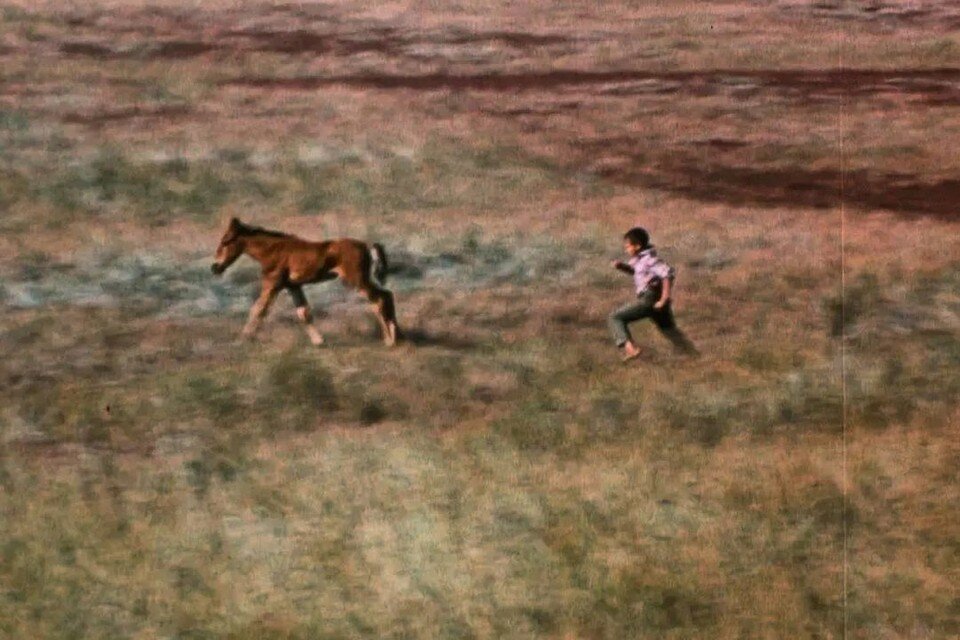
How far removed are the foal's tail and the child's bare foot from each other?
1.81 meters

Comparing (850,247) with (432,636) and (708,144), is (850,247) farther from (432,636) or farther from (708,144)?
(432,636)

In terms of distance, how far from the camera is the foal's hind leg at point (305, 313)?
44.1 ft

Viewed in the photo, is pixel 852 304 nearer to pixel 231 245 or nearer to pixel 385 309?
pixel 385 309

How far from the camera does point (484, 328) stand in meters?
14.0

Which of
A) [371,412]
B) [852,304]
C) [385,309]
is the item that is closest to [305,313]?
[385,309]

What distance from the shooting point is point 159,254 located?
1516 cm

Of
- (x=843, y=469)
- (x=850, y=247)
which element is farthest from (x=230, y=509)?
(x=850, y=247)

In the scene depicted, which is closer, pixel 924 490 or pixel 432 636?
pixel 432 636

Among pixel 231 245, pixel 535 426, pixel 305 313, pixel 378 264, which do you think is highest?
Result: pixel 231 245

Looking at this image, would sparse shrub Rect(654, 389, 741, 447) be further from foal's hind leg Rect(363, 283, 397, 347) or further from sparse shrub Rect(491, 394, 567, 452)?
foal's hind leg Rect(363, 283, 397, 347)

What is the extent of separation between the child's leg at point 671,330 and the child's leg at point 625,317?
3.2 inches

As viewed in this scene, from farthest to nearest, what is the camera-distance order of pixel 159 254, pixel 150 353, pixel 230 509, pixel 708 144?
1. pixel 708 144
2. pixel 159 254
3. pixel 150 353
4. pixel 230 509

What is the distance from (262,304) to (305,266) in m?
0.46

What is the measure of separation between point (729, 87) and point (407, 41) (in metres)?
3.40
